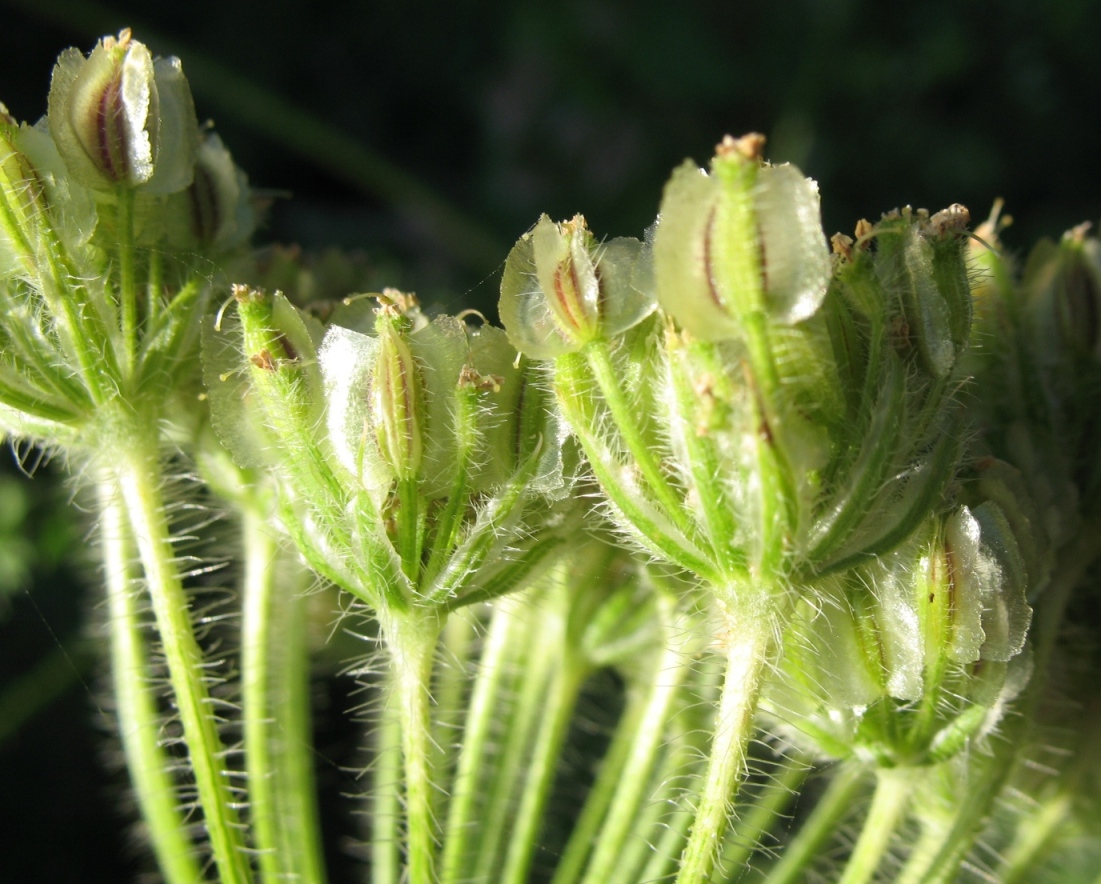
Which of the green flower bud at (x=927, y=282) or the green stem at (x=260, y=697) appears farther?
the green stem at (x=260, y=697)

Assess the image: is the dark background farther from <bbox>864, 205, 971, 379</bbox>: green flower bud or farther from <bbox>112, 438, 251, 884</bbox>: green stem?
<bbox>864, 205, 971, 379</bbox>: green flower bud

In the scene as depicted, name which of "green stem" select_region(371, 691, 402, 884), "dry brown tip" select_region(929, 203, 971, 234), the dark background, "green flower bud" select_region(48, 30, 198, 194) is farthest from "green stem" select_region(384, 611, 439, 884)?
the dark background

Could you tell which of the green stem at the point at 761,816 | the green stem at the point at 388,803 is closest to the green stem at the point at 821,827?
the green stem at the point at 761,816

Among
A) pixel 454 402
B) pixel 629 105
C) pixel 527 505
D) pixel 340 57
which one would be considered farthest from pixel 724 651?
pixel 340 57

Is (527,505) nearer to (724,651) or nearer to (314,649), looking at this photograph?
(724,651)

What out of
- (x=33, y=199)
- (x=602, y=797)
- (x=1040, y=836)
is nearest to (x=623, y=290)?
(x=33, y=199)

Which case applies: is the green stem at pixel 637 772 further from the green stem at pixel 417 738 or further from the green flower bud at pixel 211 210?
the green flower bud at pixel 211 210
